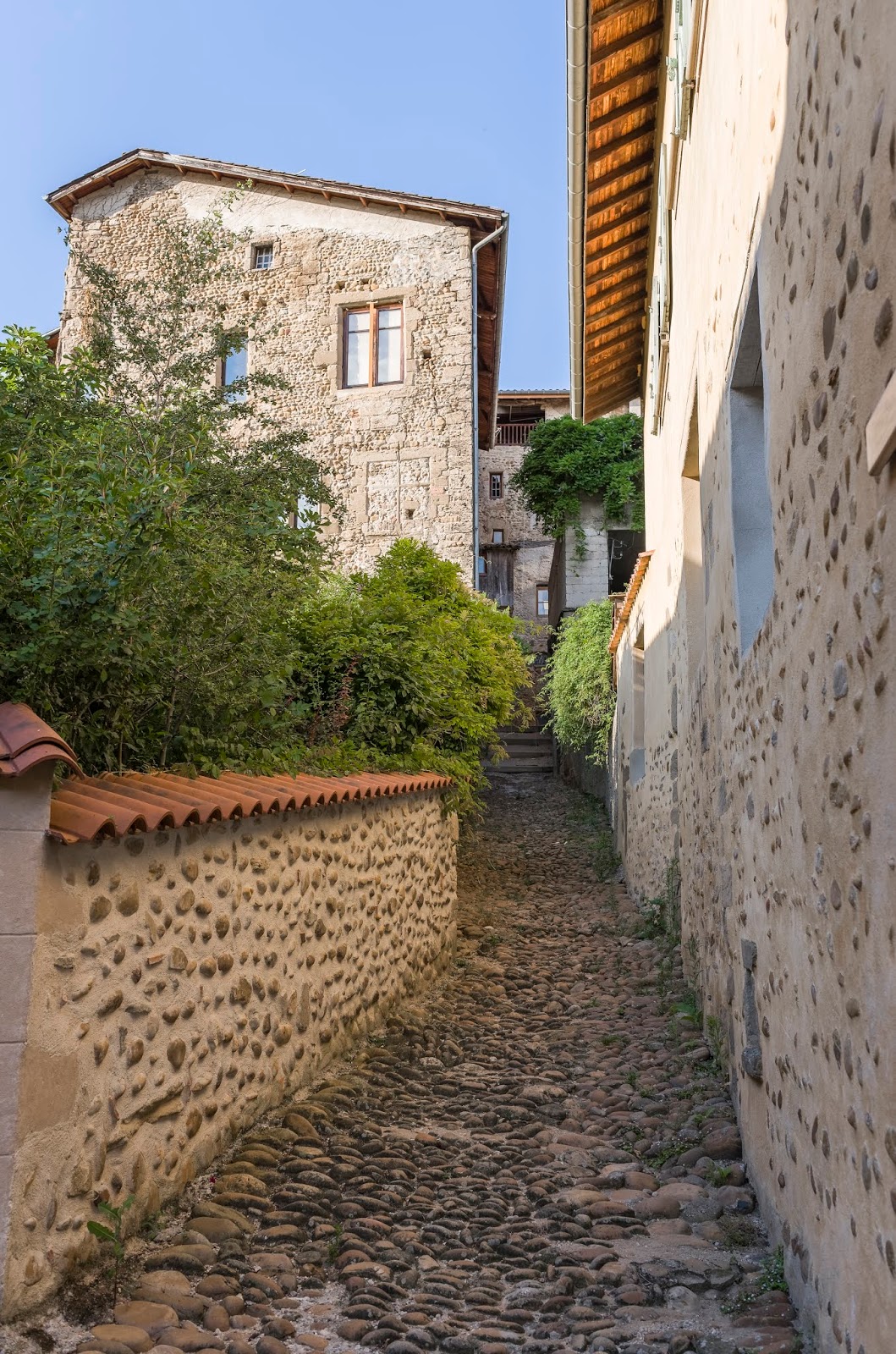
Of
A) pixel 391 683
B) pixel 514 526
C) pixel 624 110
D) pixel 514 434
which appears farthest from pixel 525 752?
pixel 624 110

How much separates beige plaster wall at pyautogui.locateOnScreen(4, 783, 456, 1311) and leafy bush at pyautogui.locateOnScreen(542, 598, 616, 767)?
9719 millimetres

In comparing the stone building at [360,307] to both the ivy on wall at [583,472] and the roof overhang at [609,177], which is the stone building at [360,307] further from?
the ivy on wall at [583,472]

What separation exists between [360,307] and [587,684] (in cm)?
729

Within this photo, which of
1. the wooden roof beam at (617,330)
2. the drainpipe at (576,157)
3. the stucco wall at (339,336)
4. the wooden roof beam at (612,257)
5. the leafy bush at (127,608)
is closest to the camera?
the leafy bush at (127,608)

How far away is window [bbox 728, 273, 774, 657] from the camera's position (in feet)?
13.6

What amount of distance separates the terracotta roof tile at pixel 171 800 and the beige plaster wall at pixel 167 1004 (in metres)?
0.09

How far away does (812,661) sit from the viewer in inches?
107

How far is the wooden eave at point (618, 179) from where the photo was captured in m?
7.82

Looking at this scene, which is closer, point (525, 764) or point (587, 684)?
point (587, 684)

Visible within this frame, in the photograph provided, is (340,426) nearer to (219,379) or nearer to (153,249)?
(219,379)

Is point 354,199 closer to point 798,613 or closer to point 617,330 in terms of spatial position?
point 617,330

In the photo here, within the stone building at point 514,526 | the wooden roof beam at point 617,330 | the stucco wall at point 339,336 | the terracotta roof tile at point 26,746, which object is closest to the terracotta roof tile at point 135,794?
the terracotta roof tile at point 26,746

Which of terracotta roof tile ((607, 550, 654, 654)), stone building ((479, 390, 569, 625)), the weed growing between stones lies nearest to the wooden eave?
terracotta roof tile ((607, 550, 654, 654))

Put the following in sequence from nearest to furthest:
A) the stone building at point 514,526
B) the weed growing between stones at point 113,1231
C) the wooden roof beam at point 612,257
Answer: the weed growing between stones at point 113,1231 → the wooden roof beam at point 612,257 → the stone building at point 514,526
